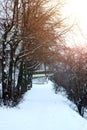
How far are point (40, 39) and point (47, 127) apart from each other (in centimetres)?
1552

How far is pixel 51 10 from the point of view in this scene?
27.8 m

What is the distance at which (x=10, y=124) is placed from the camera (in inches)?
509

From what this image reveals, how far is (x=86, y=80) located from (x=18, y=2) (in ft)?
24.1

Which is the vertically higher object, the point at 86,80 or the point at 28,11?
the point at 28,11

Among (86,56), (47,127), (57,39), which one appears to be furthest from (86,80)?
(47,127)

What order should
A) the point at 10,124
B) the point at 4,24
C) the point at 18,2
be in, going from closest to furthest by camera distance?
the point at 10,124
the point at 4,24
the point at 18,2

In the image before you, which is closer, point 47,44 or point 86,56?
point 86,56

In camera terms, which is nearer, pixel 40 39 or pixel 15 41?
pixel 15 41

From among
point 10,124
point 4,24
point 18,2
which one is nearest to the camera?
point 10,124

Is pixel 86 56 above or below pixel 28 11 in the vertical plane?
below

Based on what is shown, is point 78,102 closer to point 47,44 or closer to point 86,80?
point 86,80

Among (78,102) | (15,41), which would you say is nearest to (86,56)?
(78,102)

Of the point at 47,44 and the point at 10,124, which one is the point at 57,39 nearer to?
the point at 47,44

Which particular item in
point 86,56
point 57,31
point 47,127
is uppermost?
point 57,31
